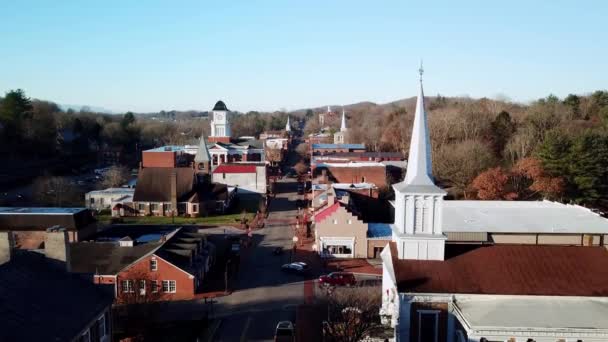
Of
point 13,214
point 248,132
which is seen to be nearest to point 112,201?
point 13,214

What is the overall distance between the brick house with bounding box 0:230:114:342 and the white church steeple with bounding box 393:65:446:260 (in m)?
13.4

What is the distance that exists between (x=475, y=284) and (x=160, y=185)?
4100 cm

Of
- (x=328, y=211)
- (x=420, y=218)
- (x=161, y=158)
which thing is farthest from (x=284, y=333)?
(x=161, y=158)

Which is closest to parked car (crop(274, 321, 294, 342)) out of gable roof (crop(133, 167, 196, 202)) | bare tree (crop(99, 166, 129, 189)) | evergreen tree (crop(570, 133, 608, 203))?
gable roof (crop(133, 167, 196, 202))

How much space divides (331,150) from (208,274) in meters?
62.1

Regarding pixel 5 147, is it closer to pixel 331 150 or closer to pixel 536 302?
pixel 331 150

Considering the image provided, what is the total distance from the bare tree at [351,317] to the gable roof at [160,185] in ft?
112

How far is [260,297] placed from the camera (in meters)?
29.9

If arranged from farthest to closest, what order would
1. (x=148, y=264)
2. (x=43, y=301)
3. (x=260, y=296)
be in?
(x=260, y=296) < (x=148, y=264) < (x=43, y=301)

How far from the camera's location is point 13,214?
4059 centimetres

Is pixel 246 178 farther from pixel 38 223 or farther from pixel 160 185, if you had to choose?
pixel 38 223

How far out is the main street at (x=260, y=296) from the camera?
25312 millimetres

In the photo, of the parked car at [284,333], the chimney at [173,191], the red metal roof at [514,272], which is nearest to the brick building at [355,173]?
the chimney at [173,191]

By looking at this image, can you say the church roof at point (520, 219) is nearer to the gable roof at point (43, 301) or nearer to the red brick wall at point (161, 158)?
the gable roof at point (43, 301)
